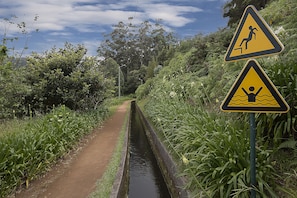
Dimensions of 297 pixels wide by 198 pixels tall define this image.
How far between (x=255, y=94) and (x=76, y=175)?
4344mm

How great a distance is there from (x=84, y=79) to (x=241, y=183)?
8.90 meters

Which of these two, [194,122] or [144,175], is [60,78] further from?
[194,122]

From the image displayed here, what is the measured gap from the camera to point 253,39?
220 cm

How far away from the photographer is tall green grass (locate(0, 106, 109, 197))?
402 cm


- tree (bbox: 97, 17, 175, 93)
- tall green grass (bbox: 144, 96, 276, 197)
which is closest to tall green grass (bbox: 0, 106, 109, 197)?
tall green grass (bbox: 144, 96, 276, 197)

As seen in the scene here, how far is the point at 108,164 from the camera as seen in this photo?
18.9 ft

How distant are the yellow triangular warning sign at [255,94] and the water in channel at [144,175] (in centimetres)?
353

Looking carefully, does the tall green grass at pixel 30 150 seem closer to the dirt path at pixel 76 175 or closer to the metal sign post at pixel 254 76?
the dirt path at pixel 76 175

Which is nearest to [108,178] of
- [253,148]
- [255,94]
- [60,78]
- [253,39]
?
[253,148]

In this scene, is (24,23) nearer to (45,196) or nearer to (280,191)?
(45,196)

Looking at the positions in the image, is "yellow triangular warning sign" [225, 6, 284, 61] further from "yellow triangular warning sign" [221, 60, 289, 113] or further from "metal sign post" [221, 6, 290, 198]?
"yellow triangular warning sign" [221, 60, 289, 113]

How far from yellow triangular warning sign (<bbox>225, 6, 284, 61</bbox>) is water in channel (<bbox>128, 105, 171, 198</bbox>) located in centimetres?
384

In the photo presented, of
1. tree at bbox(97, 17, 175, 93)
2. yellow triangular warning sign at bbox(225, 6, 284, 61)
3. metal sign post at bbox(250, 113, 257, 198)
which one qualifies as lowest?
metal sign post at bbox(250, 113, 257, 198)

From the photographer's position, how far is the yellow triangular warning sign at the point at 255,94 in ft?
6.72
